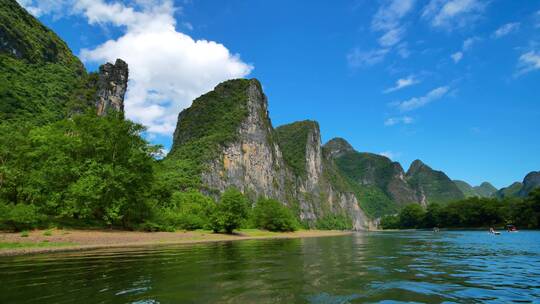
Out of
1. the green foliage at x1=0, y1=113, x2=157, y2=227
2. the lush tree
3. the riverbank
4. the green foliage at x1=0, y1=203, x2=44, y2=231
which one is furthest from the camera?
the lush tree

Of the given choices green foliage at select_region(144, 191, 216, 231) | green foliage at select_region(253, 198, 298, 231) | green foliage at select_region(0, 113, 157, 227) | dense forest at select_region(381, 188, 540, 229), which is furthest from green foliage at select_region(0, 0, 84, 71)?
dense forest at select_region(381, 188, 540, 229)

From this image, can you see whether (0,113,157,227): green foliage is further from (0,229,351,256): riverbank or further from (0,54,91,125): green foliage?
(0,54,91,125): green foliage

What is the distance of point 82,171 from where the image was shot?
4388cm

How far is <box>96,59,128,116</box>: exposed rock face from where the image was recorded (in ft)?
468

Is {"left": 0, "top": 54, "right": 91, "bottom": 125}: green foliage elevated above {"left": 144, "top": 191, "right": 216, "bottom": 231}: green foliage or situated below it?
above

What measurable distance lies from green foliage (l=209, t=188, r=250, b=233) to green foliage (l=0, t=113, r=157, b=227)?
56.9ft

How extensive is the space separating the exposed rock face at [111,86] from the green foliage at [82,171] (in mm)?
100026

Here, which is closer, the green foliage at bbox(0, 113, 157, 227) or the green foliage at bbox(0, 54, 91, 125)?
the green foliage at bbox(0, 113, 157, 227)

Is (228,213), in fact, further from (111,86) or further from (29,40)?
(29,40)

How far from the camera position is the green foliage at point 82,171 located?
4153 cm

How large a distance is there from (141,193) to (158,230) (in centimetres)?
812

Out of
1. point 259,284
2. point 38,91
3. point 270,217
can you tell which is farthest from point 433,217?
point 259,284

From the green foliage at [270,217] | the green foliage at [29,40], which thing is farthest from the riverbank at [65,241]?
the green foliage at [29,40]

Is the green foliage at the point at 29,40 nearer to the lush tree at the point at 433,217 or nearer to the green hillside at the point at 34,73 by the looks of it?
the green hillside at the point at 34,73
